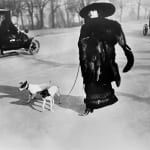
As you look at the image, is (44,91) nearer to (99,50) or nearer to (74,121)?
(74,121)

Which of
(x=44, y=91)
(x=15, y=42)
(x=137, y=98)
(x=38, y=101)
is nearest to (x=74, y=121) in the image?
(x=44, y=91)

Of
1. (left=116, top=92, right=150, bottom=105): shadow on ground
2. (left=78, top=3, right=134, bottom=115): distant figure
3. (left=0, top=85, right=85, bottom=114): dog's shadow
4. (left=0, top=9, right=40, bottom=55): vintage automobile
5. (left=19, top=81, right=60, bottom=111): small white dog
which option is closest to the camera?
(left=78, top=3, right=134, bottom=115): distant figure

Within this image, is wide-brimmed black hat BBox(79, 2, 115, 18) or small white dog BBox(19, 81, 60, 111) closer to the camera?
wide-brimmed black hat BBox(79, 2, 115, 18)

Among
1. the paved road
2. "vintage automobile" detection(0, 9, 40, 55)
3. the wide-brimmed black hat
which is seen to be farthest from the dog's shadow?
"vintage automobile" detection(0, 9, 40, 55)

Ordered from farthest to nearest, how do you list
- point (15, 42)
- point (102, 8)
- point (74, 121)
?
point (15, 42), point (74, 121), point (102, 8)

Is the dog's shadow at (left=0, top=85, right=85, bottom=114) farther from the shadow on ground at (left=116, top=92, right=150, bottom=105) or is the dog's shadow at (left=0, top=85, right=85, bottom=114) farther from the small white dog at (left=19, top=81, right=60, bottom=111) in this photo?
the shadow on ground at (left=116, top=92, right=150, bottom=105)

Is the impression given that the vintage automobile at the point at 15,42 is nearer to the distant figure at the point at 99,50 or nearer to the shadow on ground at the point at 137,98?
the shadow on ground at the point at 137,98

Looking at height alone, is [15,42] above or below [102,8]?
below

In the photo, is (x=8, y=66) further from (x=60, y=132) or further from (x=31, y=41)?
(x=60, y=132)

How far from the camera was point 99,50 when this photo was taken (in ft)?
16.5

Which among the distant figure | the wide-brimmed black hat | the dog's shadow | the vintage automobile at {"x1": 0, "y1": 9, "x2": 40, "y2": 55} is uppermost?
the wide-brimmed black hat

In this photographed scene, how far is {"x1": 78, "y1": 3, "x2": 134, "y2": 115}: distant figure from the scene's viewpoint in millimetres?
4914

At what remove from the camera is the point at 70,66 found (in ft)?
35.8

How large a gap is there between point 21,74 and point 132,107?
189 inches
